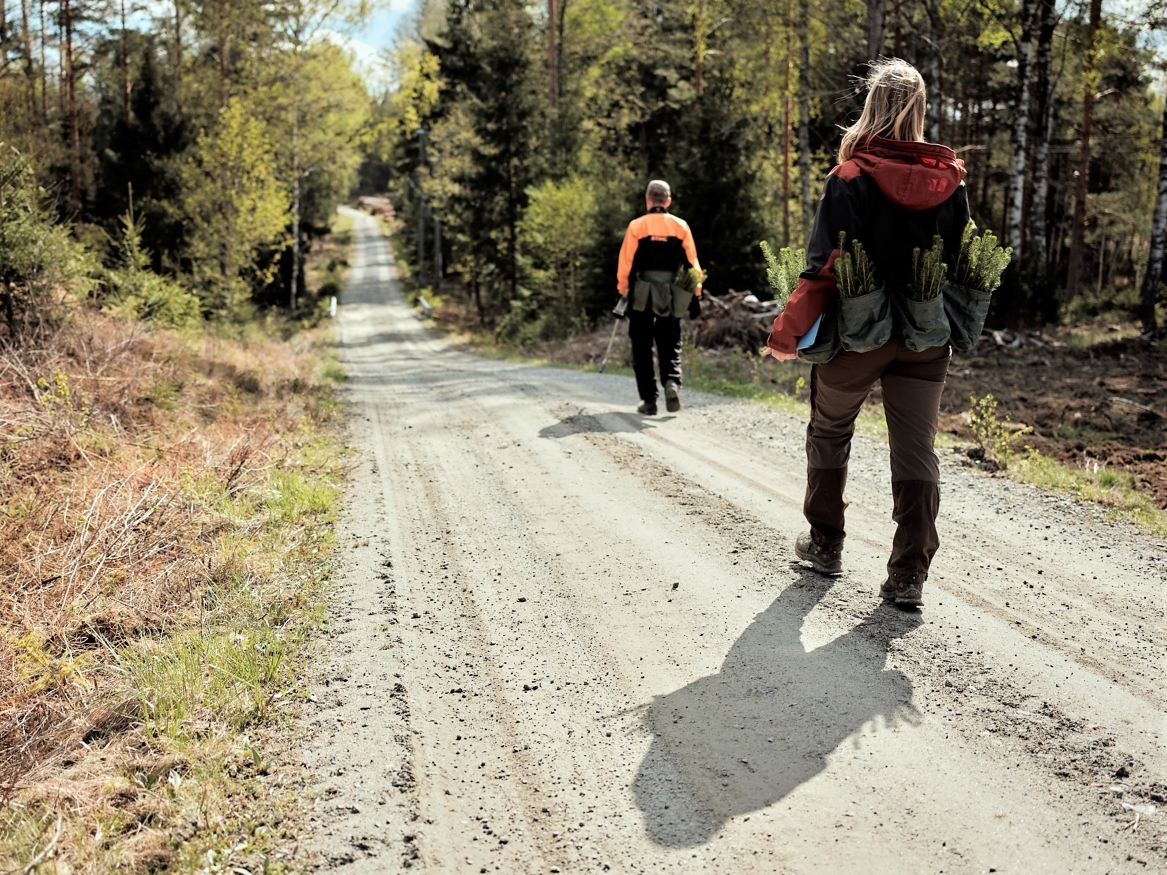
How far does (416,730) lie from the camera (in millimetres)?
3475

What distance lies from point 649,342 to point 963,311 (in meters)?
5.43

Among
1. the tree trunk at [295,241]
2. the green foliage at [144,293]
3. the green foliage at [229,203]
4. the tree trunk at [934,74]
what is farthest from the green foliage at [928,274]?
the tree trunk at [295,241]

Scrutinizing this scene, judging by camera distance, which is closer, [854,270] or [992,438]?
[854,270]

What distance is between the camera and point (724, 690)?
145 inches

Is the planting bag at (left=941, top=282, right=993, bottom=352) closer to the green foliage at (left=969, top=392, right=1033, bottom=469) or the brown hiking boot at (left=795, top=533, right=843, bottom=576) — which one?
the brown hiking boot at (left=795, top=533, right=843, bottom=576)

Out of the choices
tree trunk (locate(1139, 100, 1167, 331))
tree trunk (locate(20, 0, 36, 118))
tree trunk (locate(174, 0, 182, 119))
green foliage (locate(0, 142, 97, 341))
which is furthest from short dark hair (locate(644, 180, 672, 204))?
tree trunk (locate(20, 0, 36, 118))

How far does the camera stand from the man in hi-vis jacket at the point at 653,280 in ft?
30.2

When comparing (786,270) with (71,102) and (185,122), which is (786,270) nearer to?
(185,122)

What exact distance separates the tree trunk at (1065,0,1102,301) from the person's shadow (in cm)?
2211

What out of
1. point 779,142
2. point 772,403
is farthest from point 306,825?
point 779,142

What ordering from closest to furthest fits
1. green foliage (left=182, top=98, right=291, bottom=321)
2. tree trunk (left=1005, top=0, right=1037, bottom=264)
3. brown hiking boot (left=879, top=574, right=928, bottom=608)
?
brown hiking boot (left=879, top=574, right=928, bottom=608) → tree trunk (left=1005, top=0, right=1037, bottom=264) → green foliage (left=182, top=98, right=291, bottom=321)

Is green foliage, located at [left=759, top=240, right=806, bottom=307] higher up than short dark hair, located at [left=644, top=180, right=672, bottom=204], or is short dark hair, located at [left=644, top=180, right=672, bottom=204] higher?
short dark hair, located at [left=644, top=180, right=672, bottom=204]

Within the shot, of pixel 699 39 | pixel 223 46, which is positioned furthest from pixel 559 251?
pixel 223 46

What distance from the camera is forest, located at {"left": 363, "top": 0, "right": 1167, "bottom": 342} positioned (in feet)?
66.8
